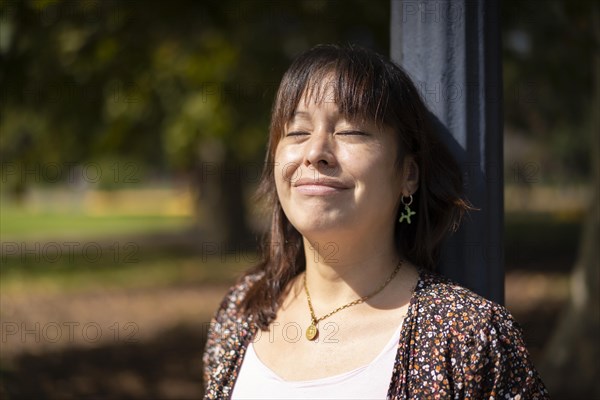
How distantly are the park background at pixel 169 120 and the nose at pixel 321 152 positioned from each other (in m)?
0.51

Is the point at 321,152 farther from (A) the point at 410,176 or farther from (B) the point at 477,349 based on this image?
(B) the point at 477,349

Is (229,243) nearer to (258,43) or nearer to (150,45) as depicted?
(258,43)

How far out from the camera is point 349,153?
1964 millimetres

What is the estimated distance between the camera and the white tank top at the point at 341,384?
1.87 m

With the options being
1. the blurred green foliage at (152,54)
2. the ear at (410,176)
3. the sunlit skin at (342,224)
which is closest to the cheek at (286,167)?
the sunlit skin at (342,224)

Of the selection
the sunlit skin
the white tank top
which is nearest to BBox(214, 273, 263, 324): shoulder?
the sunlit skin

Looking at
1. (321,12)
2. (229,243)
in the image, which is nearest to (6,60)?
(321,12)

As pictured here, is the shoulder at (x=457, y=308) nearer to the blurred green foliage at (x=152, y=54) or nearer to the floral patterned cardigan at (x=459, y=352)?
the floral patterned cardigan at (x=459, y=352)

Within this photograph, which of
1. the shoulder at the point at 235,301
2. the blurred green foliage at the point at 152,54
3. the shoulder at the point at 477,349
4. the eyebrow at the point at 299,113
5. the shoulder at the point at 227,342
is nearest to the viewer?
the shoulder at the point at 477,349

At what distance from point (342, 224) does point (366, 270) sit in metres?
0.21

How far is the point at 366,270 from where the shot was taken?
82.9 inches

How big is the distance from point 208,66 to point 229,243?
1020cm

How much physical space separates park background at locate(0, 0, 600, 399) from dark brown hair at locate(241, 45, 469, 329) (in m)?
0.30

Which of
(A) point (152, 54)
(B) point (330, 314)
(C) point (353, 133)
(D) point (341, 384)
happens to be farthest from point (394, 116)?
(A) point (152, 54)
